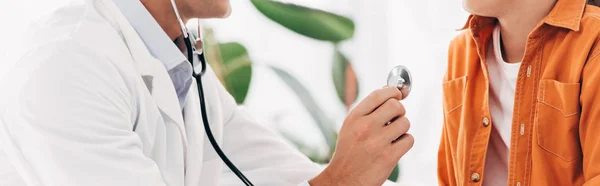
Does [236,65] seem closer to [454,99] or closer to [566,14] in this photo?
[454,99]

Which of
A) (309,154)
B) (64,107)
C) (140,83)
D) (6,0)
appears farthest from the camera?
(309,154)

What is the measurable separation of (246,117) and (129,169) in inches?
21.8

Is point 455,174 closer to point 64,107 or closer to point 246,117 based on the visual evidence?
point 246,117

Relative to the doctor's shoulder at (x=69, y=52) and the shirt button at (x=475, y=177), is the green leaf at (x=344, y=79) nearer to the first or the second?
the shirt button at (x=475, y=177)

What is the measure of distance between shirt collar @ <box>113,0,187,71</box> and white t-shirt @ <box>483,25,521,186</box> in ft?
1.97

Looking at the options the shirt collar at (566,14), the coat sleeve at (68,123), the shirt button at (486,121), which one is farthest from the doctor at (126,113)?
the shirt collar at (566,14)

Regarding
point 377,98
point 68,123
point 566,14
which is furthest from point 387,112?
point 68,123

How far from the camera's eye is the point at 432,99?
2.22 metres

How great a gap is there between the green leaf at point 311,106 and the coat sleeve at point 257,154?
0.82 metres

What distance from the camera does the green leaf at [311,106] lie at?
7.67ft

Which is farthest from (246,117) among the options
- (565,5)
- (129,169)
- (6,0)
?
(6,0)

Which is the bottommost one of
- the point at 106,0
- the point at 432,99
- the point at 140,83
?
the point at 432,99

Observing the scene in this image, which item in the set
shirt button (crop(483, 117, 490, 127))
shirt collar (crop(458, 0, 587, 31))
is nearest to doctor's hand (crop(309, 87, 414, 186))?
shirt button (crop(483, 117, 490, 127))

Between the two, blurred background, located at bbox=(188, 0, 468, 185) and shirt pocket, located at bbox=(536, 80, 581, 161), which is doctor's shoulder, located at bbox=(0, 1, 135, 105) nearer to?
shirt pocket, located at bbox=(536, 80, 581, 161)
